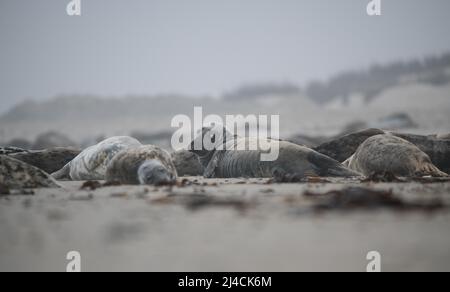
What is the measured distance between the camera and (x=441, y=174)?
25.3 ft

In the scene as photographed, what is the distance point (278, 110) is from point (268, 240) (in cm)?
2829

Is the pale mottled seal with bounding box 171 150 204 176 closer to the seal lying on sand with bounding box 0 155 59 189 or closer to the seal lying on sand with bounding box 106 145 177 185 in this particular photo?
the seal lying on sand with bounding box 106 145 177 185

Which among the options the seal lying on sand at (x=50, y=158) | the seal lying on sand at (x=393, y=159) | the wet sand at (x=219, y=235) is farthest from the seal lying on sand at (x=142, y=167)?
the seal lying on sand at (x=393, y=159)

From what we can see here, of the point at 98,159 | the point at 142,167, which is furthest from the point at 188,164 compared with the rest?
the point at 142,167

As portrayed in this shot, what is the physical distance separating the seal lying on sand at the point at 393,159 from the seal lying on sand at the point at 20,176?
3996 millimetres

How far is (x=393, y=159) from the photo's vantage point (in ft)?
25.5

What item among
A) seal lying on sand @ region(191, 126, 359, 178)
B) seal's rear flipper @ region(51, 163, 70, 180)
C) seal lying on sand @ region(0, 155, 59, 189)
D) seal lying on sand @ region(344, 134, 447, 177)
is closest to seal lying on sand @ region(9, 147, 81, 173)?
seal's rear flipper @ region(51, 163, 70, 180)

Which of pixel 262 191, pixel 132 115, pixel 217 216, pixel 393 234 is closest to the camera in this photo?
pixel 393 234

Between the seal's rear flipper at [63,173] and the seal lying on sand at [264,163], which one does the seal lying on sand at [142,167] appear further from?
the seal's rear flipper at [63,173]

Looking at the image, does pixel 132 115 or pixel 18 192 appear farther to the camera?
pixel 132 115

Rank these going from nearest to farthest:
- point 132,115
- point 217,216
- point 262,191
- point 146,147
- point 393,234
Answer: point 393,234, point 217,216, point 262,191, point 146,147, point 132,115

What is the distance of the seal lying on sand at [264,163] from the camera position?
7.54 metres

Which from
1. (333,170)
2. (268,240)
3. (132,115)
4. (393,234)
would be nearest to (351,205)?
(393,234)

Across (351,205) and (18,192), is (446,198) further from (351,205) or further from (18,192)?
(18,192)
